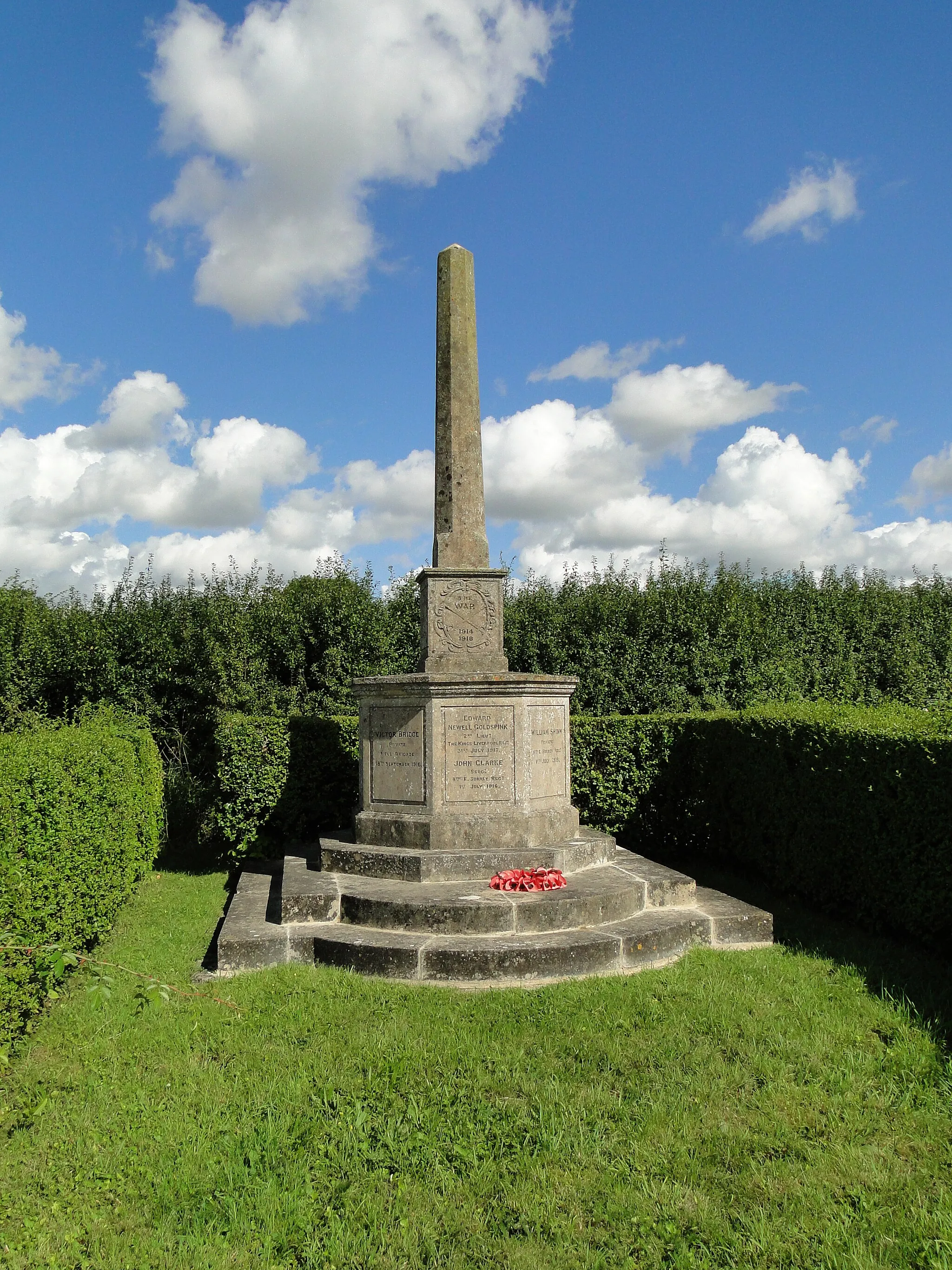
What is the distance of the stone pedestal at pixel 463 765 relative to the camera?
657 cm

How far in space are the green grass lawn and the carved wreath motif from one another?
314 cm

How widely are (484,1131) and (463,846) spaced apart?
3.30m

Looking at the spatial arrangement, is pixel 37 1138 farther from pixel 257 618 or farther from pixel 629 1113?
pixel 257 618

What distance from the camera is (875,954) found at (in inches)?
219

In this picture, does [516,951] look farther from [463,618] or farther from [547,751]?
[463,618]

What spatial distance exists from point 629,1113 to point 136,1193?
2.01m

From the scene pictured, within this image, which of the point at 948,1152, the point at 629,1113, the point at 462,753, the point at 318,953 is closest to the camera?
the point at 948,1152

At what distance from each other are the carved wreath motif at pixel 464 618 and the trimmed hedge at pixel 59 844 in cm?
307

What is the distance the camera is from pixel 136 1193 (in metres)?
2.91

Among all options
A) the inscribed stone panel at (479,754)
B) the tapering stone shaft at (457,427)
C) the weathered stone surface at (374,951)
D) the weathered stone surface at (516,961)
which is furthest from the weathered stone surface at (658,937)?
the tapering stone shaft at (457,427)

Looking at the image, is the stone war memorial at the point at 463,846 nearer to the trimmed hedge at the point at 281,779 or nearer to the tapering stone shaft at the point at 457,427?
the tapering stone shaft at the point at 457,427

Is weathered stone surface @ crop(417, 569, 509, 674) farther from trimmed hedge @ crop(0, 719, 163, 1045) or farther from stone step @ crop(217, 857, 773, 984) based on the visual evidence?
trimmed hedge @ crop(0, 719, 163, 1045)

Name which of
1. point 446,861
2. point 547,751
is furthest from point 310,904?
point 547,751

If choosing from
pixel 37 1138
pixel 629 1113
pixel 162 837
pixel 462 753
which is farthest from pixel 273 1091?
pixel 162 837
